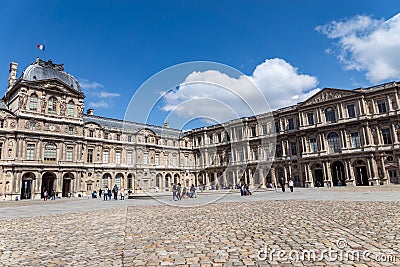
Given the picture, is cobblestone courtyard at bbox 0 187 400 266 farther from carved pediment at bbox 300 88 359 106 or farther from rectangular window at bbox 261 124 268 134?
rectangular window at bbox 261 124 268 134

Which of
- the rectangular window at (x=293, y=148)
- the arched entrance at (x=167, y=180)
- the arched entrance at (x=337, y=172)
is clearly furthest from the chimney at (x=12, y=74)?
the arched entrance at (x=337, y=172)

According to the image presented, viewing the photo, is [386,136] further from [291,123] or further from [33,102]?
[33,102]

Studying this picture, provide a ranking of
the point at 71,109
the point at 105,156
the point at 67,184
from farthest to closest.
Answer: the point at 105,156, the point at 71,109, the point at 67,184

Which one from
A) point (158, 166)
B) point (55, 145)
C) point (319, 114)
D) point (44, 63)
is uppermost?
point (44, 63)

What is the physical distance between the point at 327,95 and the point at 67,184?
139 feet

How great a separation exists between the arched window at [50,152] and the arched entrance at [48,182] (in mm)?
2192

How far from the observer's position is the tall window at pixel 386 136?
36.8m

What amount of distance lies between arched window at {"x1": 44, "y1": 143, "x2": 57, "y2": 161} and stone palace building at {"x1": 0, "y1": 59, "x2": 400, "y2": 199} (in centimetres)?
13

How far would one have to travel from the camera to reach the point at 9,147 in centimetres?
3453

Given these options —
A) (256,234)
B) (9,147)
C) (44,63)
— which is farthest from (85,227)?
(44,63)

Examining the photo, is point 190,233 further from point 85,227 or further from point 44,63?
point 44,63

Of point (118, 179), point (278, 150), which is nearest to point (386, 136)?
point (278, 150)

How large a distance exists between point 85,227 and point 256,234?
6.37 m

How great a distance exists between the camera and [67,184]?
39.7 m
